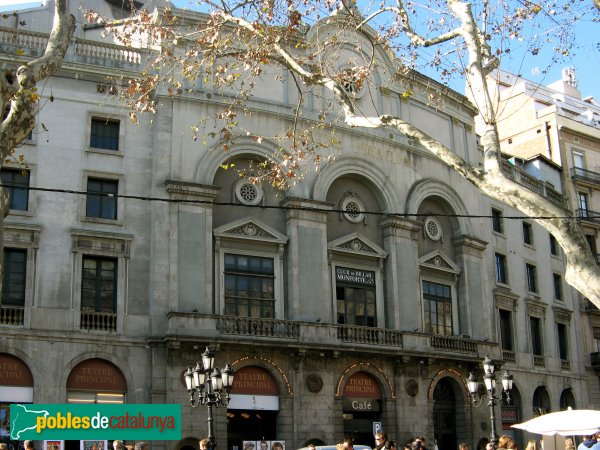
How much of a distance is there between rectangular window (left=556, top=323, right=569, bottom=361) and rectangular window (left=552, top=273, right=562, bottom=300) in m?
1.53

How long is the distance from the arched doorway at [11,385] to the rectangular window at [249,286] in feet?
23.2

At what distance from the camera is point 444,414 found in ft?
118

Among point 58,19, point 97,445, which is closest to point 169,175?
point 97,445

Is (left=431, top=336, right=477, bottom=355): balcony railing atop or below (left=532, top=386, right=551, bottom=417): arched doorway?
atop

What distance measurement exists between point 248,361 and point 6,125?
1730cm

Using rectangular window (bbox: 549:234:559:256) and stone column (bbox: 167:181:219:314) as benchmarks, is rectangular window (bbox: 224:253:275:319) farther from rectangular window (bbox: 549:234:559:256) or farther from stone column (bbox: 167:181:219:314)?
rectangular window (bbox: 549:234:559:256)

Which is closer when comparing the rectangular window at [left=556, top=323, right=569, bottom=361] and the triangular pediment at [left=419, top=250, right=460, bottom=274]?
the triangular pediment at [left=419, top=250, right=460, bottom=274]

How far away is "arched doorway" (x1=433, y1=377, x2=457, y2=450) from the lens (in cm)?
3550

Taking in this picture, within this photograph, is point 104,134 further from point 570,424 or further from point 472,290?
point 570,424

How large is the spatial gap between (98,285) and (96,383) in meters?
3.21

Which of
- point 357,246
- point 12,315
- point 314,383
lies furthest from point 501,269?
point 12,315

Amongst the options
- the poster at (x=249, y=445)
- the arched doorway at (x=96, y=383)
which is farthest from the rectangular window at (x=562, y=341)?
the arched doorway at (x=96, y=383)

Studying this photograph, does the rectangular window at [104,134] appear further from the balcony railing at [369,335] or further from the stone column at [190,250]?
the balcony railing at [369,335]

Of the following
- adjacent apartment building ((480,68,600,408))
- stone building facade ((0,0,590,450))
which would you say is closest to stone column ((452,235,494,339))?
stone building facade ((0,0,590,450))
